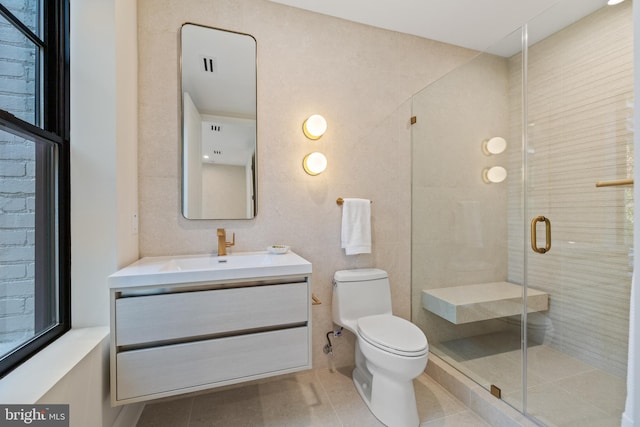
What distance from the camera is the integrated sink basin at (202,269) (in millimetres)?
1088

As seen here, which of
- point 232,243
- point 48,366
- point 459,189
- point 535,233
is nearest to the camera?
point 48,366

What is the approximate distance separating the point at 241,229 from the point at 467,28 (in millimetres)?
2249

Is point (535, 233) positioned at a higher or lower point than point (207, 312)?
higher

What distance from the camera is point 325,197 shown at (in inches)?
73.4

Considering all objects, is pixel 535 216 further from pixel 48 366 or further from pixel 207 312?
pixel 48 366

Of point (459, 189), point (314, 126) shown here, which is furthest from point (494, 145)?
point (314, 126)

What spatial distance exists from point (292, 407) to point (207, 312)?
855 mm

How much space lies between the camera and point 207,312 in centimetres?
116

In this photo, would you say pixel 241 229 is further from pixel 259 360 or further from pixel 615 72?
pixel 615 72

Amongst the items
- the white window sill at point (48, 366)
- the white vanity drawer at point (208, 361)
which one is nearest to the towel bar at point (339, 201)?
the white vanity drawer at point (208, 361)

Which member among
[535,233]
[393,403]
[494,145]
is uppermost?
[494,145]

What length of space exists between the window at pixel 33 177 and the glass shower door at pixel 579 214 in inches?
89.7

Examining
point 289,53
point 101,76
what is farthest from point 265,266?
point 289,53

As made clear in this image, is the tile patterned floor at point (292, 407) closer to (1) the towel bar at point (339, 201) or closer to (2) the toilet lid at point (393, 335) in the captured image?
(2) the toilet lid at point (393, 335)
